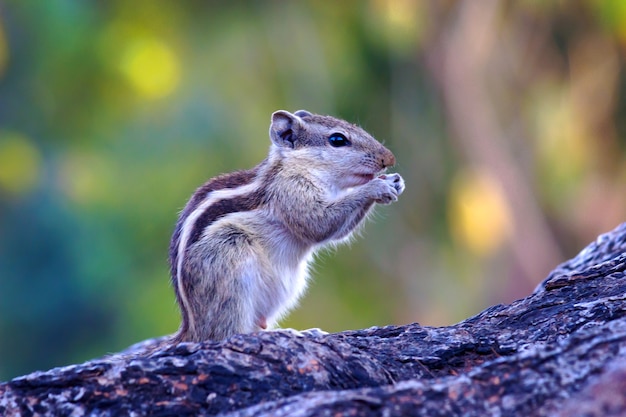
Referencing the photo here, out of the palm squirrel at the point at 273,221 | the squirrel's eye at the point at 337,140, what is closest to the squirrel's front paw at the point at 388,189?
the palm squirrel at the point at 273,221

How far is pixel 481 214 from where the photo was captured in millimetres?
18703

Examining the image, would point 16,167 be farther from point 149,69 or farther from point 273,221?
point 273,221

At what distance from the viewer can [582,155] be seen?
717 inches

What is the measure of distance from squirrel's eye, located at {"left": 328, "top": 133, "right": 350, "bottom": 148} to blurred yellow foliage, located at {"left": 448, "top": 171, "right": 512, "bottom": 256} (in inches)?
463

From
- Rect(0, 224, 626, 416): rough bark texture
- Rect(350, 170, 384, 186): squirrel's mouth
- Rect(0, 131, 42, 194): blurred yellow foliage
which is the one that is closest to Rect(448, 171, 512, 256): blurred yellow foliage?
Rect(0, 131, 42, 194): blurred yellow foliage

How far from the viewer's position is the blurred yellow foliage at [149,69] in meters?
19.3

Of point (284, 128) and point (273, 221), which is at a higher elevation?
point (284, 128)

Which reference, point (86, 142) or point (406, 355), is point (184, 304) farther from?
point (86, 142)

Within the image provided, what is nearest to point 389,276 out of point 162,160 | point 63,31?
point 162,160

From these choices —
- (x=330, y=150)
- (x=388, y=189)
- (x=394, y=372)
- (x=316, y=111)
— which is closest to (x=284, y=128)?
(x=330, y=150)

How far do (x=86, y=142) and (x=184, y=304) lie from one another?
609 inches

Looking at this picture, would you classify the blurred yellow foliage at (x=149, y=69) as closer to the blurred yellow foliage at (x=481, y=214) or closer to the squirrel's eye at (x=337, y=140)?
the blurred yellow foliage at (x=481, y=214)

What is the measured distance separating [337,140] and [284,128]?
384mm

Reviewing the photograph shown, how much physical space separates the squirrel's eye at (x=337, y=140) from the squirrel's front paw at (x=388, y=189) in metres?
0.41
